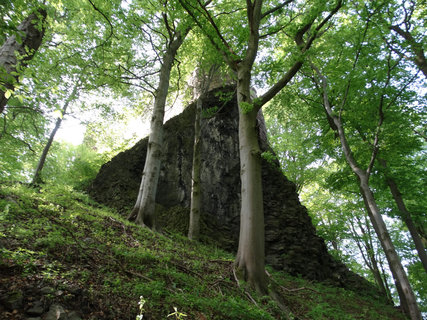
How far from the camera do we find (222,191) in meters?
10.7

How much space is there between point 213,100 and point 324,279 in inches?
385

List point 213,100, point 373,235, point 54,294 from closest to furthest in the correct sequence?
1. point 54,294
2. point 213,100
3. point 373,235

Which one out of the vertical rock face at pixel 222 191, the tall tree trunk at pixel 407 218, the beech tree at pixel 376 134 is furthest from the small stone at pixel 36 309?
the tall tree trunk at pixel 407 218

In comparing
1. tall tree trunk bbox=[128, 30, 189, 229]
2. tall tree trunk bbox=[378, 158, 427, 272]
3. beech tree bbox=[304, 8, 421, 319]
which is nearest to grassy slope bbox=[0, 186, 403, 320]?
tall tree trunk bbox=[128, 30, 189, 229]

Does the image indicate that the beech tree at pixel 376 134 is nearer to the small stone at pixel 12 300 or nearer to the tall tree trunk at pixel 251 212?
the tall tree trunk at pixel 251 212

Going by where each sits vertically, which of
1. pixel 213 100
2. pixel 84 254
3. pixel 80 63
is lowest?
pixel 84 254

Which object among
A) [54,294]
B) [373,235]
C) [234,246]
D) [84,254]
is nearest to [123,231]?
[84,254]

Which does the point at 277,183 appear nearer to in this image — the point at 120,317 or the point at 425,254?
the point at 425,254

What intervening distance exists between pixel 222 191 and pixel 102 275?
7961mm

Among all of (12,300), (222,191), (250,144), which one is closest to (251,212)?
(250,144)

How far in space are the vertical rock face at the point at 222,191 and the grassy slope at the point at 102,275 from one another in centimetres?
372

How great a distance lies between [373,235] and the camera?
18.1 meters

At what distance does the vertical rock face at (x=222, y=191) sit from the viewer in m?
9.20

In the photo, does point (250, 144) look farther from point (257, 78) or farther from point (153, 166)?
point (257, 78)
